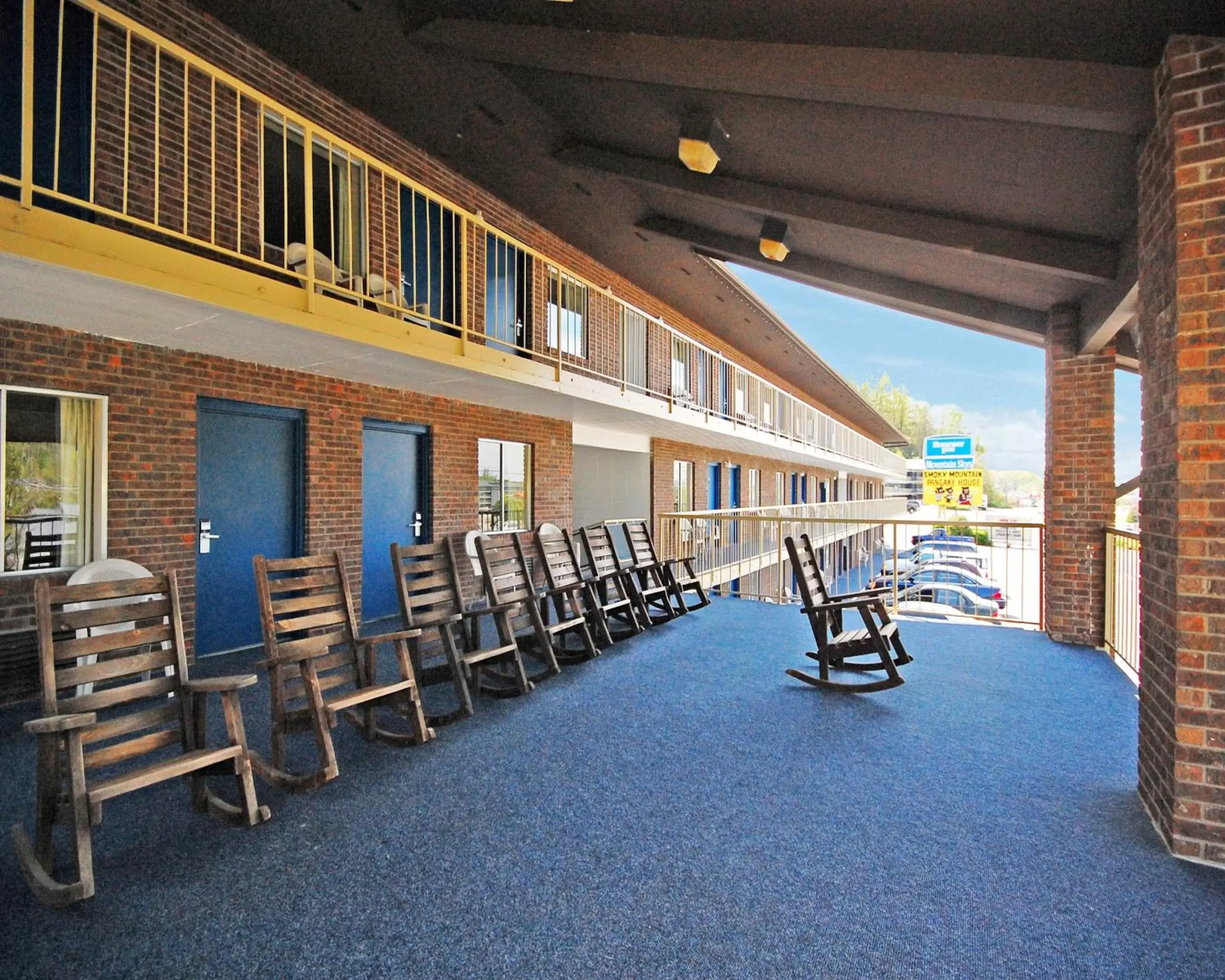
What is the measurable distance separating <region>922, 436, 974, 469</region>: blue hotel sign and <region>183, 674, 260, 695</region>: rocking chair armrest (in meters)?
9.53

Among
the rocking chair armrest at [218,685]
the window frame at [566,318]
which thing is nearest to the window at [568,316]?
the window frame at [566,318]

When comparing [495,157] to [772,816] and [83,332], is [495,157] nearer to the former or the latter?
[83,332]

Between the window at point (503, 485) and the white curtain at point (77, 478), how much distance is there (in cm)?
420

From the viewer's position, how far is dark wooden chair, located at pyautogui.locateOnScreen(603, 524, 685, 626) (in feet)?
22.2

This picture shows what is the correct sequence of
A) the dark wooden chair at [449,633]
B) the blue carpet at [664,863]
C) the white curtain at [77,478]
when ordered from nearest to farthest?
the blue carpet at [664,863] → the dark wooden chair at [449,633] → the white curtain at [77,478]

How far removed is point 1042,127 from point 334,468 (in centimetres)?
633

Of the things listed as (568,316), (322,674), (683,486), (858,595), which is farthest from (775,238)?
(683,486)

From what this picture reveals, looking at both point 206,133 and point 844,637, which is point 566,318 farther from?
point 844,637

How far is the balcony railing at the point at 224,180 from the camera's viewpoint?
3.93 meters

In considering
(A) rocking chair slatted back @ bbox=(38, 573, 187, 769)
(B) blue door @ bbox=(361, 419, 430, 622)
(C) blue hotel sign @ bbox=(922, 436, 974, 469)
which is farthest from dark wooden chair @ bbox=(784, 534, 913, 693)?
(C) blue hotel sign @ bbox=(922, 436, 974, 469)

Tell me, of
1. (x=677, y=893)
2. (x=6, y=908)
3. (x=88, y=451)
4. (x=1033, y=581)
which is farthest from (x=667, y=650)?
(x=1033, y=581)

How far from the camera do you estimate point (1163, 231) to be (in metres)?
2.76

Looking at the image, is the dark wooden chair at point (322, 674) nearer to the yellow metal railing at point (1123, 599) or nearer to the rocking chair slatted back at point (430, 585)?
the rocking chair slatted back at point (430, 585)

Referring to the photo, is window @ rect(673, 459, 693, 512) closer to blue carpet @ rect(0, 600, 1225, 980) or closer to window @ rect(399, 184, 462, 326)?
window @ rect(399, 184, 462, 326)
